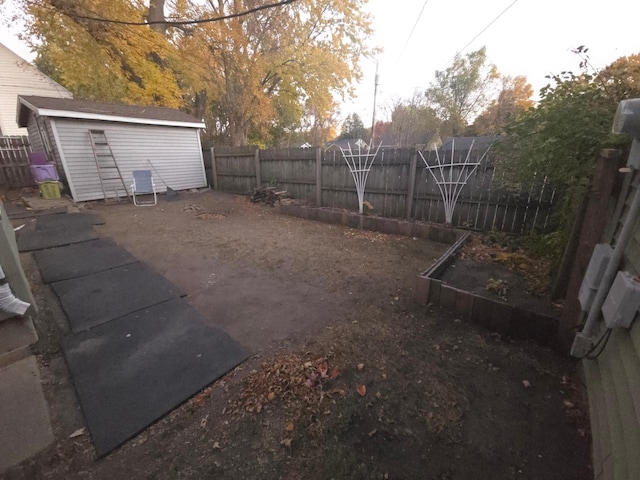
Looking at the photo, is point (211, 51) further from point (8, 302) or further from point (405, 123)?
point (405, 123)

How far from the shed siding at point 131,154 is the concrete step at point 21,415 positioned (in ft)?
26.5

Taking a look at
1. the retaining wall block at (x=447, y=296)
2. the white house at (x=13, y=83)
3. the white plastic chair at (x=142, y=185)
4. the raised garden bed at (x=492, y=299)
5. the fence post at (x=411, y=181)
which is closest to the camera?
the raised garden bed at (x=492, y=299)

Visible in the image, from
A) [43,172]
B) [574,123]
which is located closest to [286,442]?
[574,123]

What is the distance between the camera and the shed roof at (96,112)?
7.36 m

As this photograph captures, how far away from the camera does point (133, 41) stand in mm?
10039

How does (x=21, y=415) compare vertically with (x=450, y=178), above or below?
below

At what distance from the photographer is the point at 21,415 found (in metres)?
1.67

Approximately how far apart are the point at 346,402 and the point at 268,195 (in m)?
7.04

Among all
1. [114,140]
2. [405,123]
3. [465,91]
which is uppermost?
[465,91]

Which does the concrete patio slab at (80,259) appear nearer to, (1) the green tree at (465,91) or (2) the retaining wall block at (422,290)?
(2) the retaining wall block at (422,290)

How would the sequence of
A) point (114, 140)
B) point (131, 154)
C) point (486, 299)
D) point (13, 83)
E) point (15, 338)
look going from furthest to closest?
point (13, 83) → point (131, 154) → point (114, 140) → point (486, 299) → point (15, 338)

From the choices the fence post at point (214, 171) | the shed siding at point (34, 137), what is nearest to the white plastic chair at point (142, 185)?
the fence post at point (214, 171)

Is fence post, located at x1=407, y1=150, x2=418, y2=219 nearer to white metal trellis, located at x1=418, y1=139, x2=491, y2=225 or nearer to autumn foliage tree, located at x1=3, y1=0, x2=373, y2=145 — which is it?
white metal trellis, located at x1=418, y1=139, x2=491, y2=225

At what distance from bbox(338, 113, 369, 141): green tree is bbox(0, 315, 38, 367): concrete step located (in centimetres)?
3752
